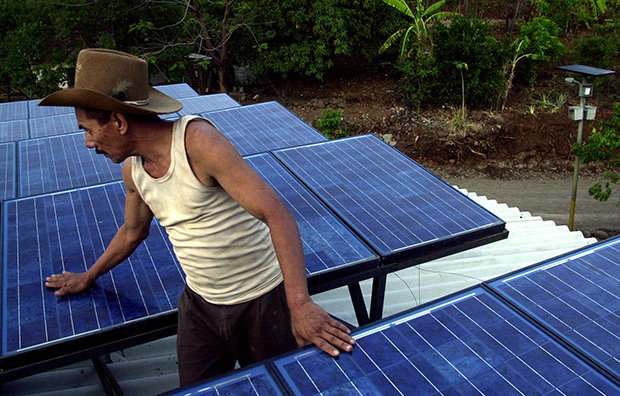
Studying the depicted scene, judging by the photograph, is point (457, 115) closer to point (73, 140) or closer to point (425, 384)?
point (73, 140)

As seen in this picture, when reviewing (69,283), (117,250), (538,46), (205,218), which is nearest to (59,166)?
(69,283)

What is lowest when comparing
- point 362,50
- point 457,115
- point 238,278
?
point 457,115

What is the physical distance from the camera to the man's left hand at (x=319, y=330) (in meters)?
2.84

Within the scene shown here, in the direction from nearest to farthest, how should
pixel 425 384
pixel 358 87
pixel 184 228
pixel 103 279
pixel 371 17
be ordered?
pixel 425 384 < pixel 184 228 < pixel 103 279 < pixel 371 17 < pixel 358 87

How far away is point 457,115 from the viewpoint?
58.9 ft

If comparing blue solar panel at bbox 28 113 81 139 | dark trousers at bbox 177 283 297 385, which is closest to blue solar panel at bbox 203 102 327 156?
blue solar panel at bbox 28 113 81 139

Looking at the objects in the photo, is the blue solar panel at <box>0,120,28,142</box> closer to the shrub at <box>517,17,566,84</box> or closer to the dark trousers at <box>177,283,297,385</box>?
the dark trousers at <box>177,283,297,385</box>

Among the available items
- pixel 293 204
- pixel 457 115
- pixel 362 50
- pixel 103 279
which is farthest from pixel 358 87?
pixel 103 279

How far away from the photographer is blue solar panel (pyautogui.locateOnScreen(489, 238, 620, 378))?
3.02 m

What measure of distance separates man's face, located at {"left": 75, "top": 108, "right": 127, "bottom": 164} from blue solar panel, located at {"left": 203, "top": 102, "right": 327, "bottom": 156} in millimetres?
3633

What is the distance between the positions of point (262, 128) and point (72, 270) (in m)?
4.21

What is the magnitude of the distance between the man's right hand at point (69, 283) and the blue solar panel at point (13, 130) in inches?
193

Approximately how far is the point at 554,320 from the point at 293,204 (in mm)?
2446

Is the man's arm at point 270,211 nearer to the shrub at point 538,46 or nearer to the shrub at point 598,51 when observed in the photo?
the shrub at point 538,46
